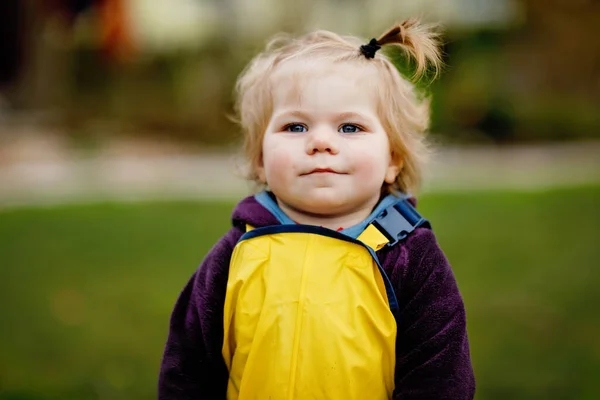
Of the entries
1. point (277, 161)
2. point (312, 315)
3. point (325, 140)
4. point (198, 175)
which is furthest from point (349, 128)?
point (198, 175)

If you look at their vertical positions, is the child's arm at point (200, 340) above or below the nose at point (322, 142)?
below

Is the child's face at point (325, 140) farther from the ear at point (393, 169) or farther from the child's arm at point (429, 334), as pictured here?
the child's arm at point (429, 334)

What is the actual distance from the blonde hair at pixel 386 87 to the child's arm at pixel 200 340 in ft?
1.20

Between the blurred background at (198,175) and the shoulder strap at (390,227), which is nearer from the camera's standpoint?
the shoulder strap at (390,227)

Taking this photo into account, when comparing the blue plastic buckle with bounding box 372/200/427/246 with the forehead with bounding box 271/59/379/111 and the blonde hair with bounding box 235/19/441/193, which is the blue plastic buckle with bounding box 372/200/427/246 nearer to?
the blonde hair with bounding box 235/19/441/193

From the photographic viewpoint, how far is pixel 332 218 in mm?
2207

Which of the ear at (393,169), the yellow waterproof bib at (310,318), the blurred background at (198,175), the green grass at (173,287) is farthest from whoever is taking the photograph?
the blurred background at (198,175)

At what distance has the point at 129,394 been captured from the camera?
3.64 metres

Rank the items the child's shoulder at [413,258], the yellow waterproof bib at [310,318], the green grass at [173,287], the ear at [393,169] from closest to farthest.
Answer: the yellow waterproof bib at [310,318]
the child's shoulder at [413,258]
the ear at [393,169]
the green grass at [173,287]

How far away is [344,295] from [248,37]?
35.6ft

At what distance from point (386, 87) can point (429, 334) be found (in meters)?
0.72

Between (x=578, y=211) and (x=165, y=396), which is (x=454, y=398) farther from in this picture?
(x=578, y=211)

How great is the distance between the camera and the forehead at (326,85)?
2.11 m

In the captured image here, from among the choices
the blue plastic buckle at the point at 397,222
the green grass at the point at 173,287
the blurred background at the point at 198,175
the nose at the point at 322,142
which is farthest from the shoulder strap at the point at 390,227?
the green grass at the point at 173,287
